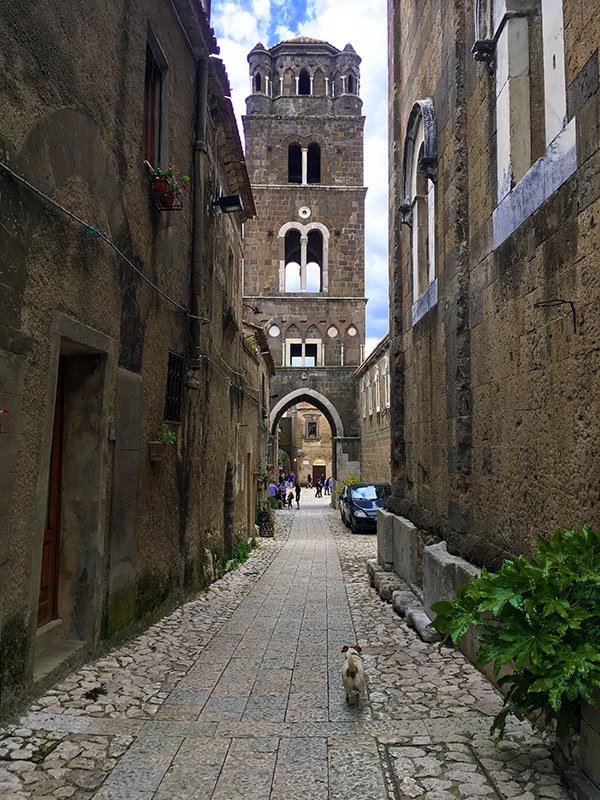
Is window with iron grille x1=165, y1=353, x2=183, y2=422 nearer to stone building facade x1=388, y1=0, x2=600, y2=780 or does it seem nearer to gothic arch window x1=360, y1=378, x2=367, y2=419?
stone building facade x1=388, y1=0, x2=600, y2=780

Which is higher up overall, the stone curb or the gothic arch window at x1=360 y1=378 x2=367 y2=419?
the gothic arch window at x1=360 y1=378 x2=367 y2=419

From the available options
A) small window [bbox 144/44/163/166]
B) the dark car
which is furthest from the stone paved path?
the dark car

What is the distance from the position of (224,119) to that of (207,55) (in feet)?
4.53

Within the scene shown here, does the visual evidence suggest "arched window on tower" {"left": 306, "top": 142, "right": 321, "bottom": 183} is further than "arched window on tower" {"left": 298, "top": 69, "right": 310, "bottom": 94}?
No

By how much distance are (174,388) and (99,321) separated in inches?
95.9

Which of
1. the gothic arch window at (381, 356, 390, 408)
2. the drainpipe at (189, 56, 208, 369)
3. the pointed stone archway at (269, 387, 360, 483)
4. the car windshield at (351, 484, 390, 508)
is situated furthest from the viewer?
the pointed stone archway at (269, 387, 360, 483)

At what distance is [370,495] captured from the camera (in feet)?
63.8

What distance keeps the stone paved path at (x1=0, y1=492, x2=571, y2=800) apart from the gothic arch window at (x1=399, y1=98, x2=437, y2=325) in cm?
419

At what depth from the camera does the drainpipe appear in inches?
320

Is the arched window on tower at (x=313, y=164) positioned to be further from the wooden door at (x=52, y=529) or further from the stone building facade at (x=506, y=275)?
the wooden door at (x=52, y=529)

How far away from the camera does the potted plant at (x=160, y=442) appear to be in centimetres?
640

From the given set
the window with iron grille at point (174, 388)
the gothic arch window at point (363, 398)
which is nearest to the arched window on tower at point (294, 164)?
the gothic arch window at point (363, 398)

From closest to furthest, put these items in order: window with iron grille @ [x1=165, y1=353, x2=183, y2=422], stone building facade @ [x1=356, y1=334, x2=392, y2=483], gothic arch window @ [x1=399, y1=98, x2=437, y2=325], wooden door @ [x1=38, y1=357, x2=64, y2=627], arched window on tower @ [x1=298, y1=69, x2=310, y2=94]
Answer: wooden door @ [x1=38, y1=357, x2=64, y2=627] < window with iron grille @ [x1=165, y1=353, x2=183, y2=422] < gothic arch window @ [x1=399, y1=98, x2=437, y2=325] < stone building facade @ [x1=356, y1=334, x2=392, y2=483] < arched window on tower @ [x1=298, y1=69, x2=310, y2=94]

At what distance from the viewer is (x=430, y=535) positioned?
299 inches
